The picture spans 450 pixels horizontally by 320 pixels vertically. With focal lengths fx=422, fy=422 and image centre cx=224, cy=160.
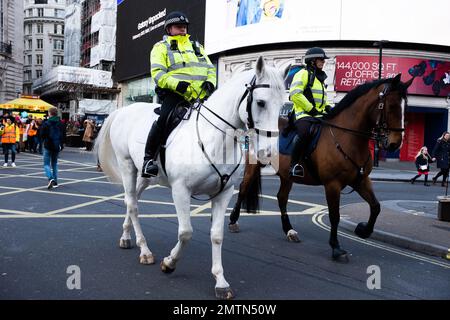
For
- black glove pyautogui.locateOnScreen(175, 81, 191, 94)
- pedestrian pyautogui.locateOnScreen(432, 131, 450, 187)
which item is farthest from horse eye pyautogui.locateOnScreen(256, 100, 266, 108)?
pedestrian pyautogui.locateOnScreen(432, 131, 450, 187)

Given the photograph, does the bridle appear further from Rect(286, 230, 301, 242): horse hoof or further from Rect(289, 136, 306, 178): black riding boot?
Rect(286, 230, 301, 242): horse hoof

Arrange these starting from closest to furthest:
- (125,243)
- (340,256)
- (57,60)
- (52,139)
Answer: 1. (340,256)
2. (125,243)
3. (52,139)
4. (57,60)

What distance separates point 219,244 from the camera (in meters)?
4.18

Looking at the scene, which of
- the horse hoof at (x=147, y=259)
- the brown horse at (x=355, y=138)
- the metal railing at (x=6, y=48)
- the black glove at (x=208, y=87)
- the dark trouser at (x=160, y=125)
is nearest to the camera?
the dark trouser at (x=160, y=125)

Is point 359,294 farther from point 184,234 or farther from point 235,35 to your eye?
point 235,35

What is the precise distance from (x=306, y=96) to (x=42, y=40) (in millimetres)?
103963

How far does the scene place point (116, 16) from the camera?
5934cm

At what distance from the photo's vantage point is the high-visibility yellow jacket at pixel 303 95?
20.1ft

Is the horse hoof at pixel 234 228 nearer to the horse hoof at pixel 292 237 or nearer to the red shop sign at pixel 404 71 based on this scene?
the horse hoof at pixel 292 237

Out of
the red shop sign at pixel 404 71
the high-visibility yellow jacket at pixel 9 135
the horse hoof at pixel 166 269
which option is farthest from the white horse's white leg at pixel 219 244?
the red shop sign at pixel 404 71

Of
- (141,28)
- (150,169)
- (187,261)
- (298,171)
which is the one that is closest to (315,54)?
(298,171)

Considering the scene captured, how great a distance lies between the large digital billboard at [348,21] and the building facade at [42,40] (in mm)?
77873

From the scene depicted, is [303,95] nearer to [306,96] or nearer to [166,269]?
[306,96]
